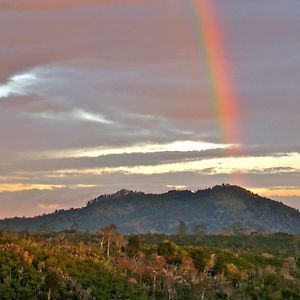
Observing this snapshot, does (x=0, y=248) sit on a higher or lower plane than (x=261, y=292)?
higher

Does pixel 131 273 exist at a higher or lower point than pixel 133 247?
lower

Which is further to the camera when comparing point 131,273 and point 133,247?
point 133,247

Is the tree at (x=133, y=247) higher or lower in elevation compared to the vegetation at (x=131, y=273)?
higher

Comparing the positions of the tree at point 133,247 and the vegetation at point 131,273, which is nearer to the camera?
the vegetation at point 131,273

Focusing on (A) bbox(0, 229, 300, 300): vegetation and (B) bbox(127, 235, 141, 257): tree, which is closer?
(A) bbox(0, 229, 300, 300): vegetation

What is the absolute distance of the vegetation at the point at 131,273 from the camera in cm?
5959

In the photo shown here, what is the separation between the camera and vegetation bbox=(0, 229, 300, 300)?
196ft

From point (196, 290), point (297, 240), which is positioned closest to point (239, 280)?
point (196, 290)

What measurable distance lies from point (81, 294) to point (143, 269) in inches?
564

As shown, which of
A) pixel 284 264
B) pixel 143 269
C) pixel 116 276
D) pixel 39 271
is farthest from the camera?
pixel 284 264

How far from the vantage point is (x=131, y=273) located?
7125cm

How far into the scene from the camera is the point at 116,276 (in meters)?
67.9

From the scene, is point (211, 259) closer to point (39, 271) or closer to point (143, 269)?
point (143, 269)

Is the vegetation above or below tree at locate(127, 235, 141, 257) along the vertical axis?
below
